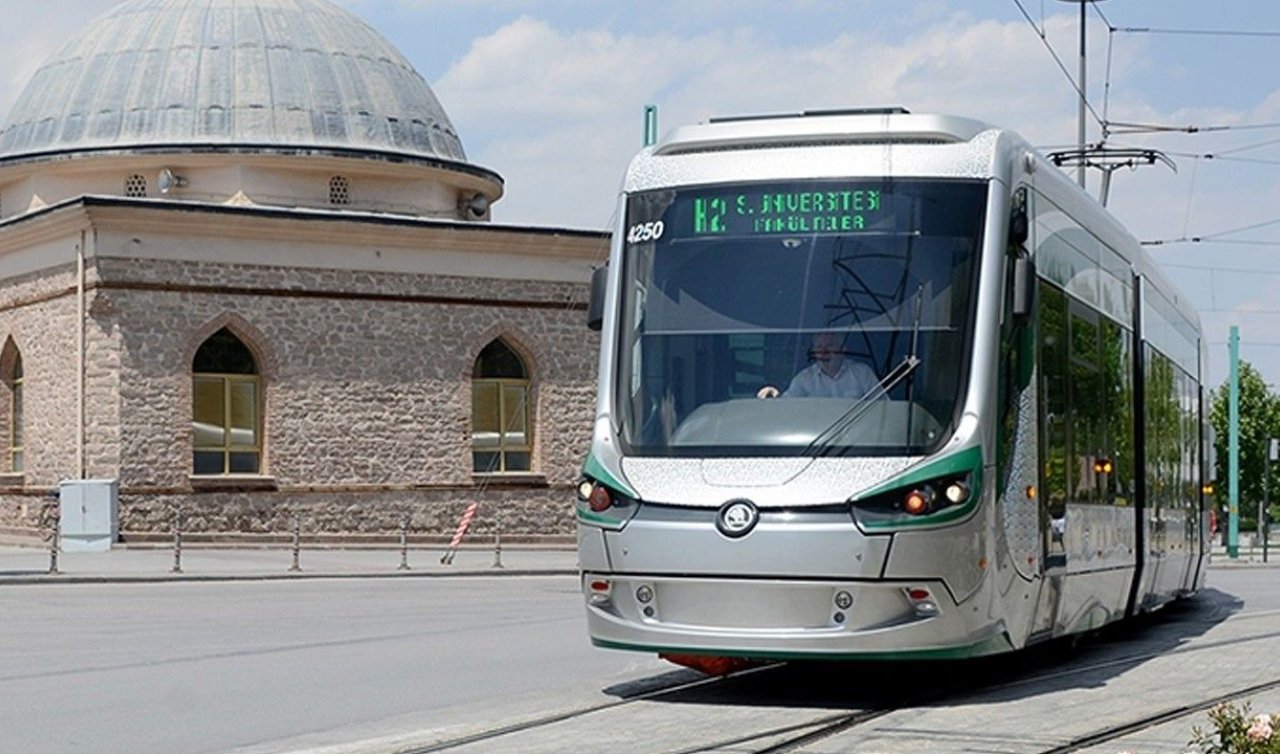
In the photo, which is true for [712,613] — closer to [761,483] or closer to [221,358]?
[761,483]

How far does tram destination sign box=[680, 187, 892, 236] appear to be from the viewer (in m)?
12.0

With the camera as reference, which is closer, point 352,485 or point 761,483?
point 761,483

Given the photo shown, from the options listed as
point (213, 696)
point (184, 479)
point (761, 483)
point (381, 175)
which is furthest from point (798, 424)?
point (381, 175)

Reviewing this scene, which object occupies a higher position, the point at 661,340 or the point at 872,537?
the point at 661,340

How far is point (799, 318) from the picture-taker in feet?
38.8

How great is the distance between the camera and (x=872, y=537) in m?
11.1

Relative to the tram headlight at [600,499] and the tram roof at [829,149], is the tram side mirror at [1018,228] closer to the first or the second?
the tram roof at [829,149]

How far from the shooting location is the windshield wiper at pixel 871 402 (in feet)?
37.4

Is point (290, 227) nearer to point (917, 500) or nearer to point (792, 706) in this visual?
point (792, 706)

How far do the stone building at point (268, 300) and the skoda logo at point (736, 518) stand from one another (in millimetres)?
25601

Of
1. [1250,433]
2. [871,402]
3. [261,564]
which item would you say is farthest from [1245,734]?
[1250,433]

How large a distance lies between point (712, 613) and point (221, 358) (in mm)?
26579

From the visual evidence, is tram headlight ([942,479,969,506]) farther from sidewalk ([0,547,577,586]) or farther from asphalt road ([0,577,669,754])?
sidewalk ([0,547,577,586])

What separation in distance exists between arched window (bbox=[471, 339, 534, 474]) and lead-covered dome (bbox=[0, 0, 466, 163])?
4.99 m
